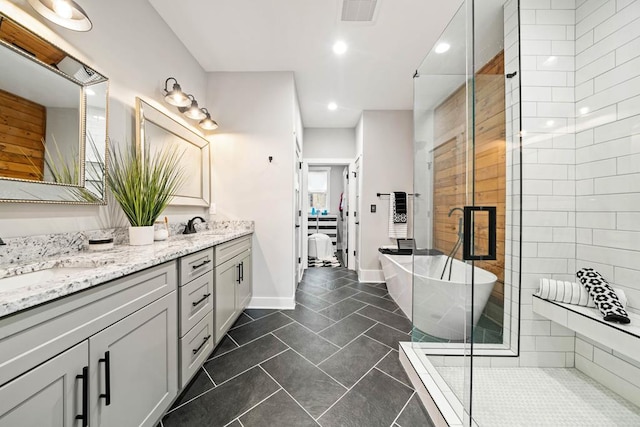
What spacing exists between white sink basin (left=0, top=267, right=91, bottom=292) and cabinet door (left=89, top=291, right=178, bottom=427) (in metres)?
0.29

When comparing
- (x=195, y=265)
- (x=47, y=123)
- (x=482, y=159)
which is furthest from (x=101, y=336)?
(x=482, y=159)

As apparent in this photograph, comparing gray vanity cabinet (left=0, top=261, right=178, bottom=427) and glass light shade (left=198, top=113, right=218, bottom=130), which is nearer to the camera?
gray vanity cabinet (left=0, top=261, right=178, bottom=427)

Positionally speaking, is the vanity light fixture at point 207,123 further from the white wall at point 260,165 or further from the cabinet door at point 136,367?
the cabinet door at point 136,367

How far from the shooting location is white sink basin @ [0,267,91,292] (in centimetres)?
84

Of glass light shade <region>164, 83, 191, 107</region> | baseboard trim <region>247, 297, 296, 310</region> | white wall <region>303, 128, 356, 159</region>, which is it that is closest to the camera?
glass light shade <region>164, 83, 191, 107</region>

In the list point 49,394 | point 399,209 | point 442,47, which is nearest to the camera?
point 49,394

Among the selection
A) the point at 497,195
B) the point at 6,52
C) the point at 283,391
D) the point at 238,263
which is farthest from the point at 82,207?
the point at 497,195

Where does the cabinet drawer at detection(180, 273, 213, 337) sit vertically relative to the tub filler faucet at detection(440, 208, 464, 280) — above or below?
below

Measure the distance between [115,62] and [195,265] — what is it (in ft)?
4.61

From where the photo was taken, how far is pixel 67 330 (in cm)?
70

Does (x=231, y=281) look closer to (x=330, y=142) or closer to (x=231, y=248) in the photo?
(x=231, y=248)

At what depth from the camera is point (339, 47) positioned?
2201 mm

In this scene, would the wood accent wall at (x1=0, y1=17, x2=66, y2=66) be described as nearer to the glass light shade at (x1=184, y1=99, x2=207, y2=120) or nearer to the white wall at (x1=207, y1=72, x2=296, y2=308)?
the glass light shade at (x1=184, y1=99, x2=207, y2=120)

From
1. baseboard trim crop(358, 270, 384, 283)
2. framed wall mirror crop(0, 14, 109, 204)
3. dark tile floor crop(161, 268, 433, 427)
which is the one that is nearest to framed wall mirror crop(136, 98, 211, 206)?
framed wall mirror crop(0, 14, 109, 204)
